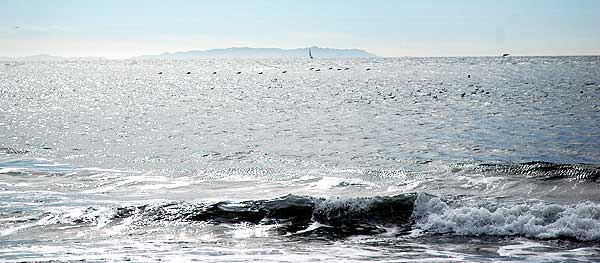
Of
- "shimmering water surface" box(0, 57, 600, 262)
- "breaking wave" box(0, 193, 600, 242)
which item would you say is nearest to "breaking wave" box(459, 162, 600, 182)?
"shimmering water surface" box(0, 57, 600, 262)

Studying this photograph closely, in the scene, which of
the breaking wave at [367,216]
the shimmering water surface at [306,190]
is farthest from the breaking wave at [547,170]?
the breaking wave at [367,216]

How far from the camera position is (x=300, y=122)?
48.6 m

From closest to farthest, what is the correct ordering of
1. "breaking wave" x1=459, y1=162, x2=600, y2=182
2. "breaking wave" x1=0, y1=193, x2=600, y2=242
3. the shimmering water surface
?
the shimmering water surface < "breaking wave" x1=0, y1=193, x2=600, y2=242 < "breaking wave" x1=459, y1=162, x2=600, y2=182

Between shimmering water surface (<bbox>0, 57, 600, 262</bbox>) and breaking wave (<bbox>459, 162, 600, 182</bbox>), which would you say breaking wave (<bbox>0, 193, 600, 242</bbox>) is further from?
breaking wave (<bbox>459, 162, 600, 182</bbox>)

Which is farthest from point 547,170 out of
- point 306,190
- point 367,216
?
point 367,216

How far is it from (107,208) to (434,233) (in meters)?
9.91

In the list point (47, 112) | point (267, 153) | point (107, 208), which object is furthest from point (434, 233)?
point (47, 112)

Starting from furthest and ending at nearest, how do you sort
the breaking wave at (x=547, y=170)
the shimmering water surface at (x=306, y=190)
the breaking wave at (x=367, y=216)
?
1. the breaking wave at (x=547, y=170)
2. the breaking wave at (x=367, y=216)
3. the shimmering water surface at (x=306, y=190)

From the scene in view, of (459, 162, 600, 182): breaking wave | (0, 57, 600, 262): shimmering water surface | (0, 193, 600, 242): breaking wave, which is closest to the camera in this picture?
(0, 57, 600, 262): shimmering water surface

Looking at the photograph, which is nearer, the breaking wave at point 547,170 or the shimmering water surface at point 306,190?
the shimmering water surface at point 306,190

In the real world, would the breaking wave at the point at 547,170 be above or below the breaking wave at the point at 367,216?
above

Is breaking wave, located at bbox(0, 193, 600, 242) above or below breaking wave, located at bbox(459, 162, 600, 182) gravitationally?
below

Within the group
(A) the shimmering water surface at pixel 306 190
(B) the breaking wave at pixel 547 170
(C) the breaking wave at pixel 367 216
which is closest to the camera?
(A) the shimmering water surface at pixel 306 190

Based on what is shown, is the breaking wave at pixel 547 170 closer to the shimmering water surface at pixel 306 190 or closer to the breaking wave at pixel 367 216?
the shimmering water surface at pixel 306 190
